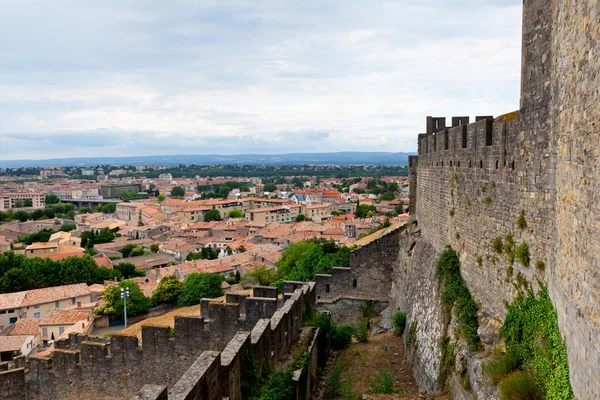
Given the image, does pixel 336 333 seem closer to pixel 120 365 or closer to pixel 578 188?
pixel 120 365

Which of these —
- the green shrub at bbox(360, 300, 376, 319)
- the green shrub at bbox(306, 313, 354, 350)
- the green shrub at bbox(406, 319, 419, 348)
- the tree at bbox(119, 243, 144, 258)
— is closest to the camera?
the green shrub at bbox(406, 319, 419, 348)

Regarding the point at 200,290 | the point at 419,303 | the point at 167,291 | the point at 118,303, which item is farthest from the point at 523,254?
the point at 167,291

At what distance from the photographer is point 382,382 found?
13.3 metres

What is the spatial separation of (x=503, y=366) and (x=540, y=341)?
0.94 m

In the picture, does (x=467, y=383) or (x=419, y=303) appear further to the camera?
(x=419, y=303)

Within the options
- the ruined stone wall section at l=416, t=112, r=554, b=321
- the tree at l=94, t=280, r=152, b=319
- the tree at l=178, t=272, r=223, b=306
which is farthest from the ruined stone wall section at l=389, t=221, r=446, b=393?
the tree at l=94, t=280, r=152, b=319

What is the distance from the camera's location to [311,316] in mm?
15578

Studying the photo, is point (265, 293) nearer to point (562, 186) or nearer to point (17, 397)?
point (17, 397)

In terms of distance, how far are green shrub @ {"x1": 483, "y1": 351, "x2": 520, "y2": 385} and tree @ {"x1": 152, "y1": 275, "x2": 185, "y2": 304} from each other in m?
40.0

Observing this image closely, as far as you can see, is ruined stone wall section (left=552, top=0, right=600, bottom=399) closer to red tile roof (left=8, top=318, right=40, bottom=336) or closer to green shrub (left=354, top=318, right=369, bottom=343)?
green shrub (left=354, top=318, right=369, bottom=343)

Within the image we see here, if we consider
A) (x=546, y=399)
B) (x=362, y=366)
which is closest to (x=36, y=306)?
(x=362, y=366)

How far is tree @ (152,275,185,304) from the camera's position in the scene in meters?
44.7

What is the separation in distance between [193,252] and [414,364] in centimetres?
6743

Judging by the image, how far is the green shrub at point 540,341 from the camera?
648 cm
